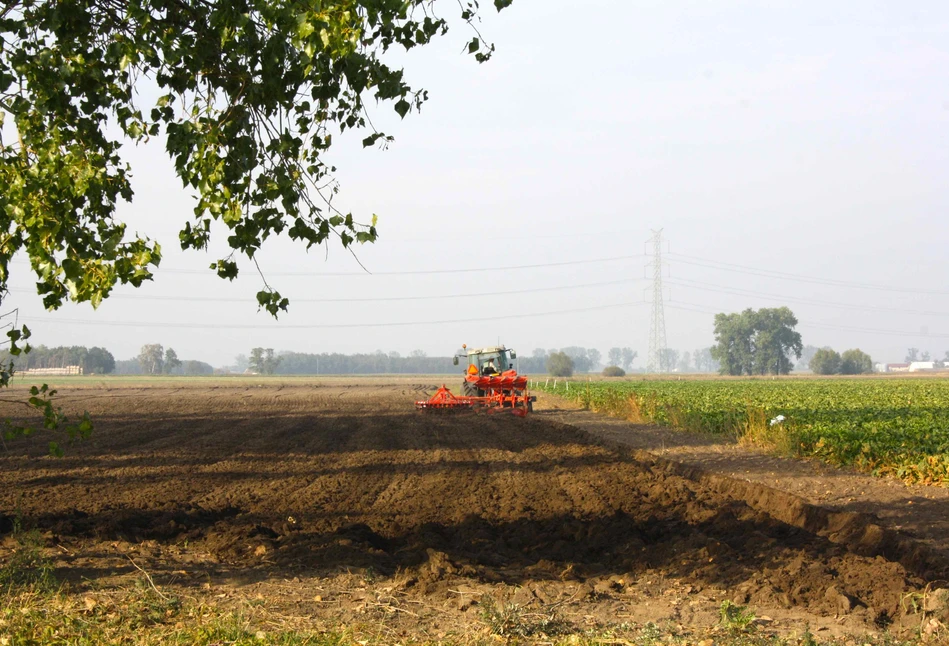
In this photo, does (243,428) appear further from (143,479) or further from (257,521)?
(257,521)

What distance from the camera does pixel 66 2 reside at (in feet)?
18.8

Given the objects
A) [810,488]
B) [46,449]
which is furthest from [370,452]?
[810,488]

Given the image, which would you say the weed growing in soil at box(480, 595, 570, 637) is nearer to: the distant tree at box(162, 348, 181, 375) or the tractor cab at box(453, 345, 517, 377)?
the tractor cab at box(453, 345, 517, 377)

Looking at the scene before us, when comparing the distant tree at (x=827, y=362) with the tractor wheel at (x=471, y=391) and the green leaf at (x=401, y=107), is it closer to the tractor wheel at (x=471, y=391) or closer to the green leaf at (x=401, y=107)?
the tractor wheel at (x=471, y=391)

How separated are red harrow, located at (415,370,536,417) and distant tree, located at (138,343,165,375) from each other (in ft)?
404

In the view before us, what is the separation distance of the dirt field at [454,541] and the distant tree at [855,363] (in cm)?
11907

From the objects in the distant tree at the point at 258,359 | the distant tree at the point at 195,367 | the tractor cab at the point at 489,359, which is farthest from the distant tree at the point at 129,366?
the tractor cab at the point at 489,359

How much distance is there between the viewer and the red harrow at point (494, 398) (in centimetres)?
2873

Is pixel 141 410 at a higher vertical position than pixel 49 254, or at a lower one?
lower

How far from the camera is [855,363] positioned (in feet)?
410

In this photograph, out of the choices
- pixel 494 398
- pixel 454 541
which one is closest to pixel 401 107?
pixel 454 541

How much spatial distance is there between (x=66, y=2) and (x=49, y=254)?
1.72 m

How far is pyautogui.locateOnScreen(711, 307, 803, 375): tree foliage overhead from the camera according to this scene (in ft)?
408

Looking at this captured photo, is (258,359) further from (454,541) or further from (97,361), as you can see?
(454,541)
